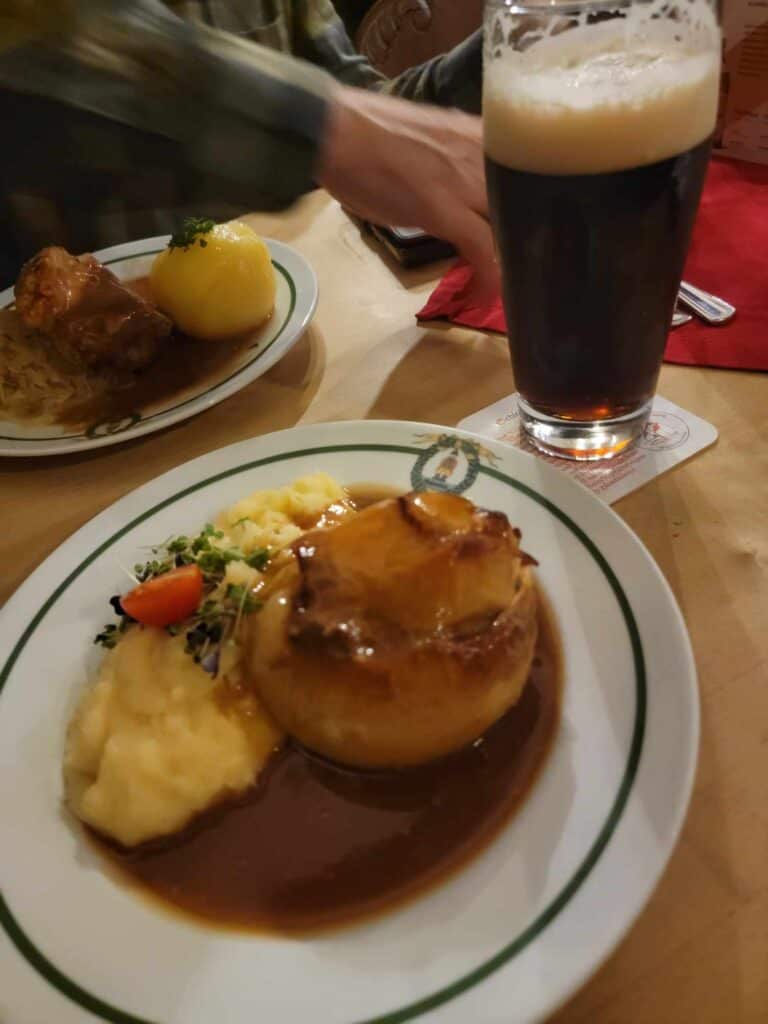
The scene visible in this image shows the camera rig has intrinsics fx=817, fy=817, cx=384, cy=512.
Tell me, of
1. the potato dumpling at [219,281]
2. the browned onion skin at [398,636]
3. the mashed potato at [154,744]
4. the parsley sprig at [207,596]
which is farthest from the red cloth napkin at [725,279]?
the mashed potato at [154,744]

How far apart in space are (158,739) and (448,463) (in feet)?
2.51

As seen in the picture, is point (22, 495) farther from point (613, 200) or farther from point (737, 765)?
point (737, 765)

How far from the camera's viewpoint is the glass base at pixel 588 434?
167cm

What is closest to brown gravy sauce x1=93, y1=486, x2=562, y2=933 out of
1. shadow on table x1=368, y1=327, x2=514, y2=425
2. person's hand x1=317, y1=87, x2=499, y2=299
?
shadow on table x1=368, y1=327, x2=514, y2=425

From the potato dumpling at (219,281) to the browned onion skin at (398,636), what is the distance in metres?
1.14

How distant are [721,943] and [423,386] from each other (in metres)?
1.36

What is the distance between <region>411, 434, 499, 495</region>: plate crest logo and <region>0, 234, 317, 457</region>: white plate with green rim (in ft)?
1.84

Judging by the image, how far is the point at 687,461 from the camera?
166 cm

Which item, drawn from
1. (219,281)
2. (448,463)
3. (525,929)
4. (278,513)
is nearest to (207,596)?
(278,513)

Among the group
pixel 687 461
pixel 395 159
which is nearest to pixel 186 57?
pixel 395 159

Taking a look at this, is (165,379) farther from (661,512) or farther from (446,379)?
(661,512)

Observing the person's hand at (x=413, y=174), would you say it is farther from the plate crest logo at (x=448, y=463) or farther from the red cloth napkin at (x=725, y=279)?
the plate crest logo at (x=448, y=463)

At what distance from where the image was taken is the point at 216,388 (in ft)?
6.65

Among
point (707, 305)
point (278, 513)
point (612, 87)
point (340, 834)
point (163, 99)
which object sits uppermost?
point (612, 87)
